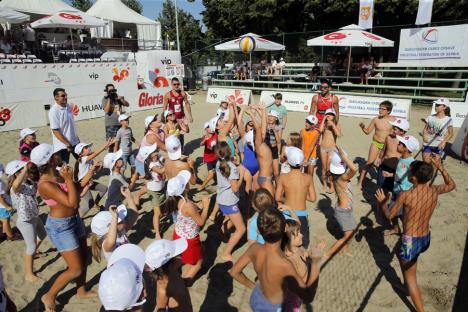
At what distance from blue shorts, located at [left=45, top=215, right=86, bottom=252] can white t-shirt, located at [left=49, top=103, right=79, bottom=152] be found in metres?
2.95

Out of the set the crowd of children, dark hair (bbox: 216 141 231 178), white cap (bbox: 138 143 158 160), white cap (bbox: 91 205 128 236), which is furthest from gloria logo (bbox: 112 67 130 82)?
white cap (bbox: 91 205 128 236)

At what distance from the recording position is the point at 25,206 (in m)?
4.02

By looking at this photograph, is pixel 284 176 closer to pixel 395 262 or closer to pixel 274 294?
pixel 274 294

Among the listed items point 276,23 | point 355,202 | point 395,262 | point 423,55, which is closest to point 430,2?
point 423,55

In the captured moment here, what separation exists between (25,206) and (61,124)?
229 cm

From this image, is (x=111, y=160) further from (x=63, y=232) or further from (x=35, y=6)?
(x=35, y=6)

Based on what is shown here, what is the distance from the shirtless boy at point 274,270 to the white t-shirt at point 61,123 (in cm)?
487

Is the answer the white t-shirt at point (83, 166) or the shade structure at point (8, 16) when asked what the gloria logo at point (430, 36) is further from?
the shade structure at point (8, 16)

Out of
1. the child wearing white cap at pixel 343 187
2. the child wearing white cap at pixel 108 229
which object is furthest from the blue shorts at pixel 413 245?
the child wearing white cap at pixel 108 229

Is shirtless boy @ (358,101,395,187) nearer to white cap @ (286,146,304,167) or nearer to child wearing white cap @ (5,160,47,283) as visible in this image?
white cap @ (286,146,304,167)

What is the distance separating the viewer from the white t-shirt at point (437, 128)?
6.21 meters

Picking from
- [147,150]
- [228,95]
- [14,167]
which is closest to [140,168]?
[147,150]

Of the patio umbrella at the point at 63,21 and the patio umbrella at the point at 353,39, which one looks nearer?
the patio umbrella at the point at 353,39

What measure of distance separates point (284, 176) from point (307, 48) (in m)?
19.7
